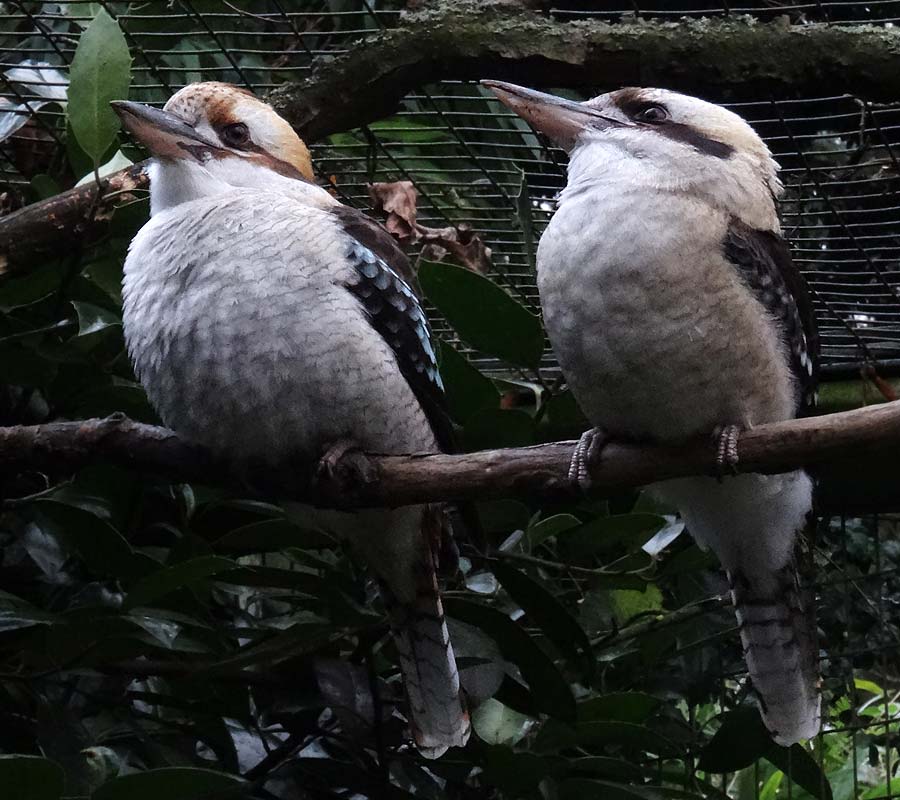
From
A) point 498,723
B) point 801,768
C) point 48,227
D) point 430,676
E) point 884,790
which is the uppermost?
point 48,227

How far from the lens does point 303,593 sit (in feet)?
6.47

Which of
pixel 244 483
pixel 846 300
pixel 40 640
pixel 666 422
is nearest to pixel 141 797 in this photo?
pixel 40 640

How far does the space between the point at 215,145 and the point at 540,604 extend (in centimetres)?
84

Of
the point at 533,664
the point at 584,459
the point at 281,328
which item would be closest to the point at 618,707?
the point at 533,664

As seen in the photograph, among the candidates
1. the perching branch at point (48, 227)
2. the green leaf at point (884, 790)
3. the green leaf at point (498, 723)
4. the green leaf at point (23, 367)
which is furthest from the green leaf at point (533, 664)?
the green leaf at point (884, 790)

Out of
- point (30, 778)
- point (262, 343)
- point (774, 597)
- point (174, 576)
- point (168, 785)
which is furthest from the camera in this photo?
point (774, 597)

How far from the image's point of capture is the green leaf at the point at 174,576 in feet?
5.23

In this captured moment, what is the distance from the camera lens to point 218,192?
6.33 ft

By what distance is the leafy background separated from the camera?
1783mm

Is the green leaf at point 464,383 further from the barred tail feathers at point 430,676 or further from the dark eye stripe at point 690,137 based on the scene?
the dark eye stripe at point 690,137

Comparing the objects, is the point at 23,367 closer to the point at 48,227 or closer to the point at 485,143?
the point at 48,227

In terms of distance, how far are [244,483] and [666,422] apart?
1.93ft

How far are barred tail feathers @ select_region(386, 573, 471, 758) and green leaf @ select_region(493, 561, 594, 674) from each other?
0.12 meters

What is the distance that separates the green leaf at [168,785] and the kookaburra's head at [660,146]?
93cm
